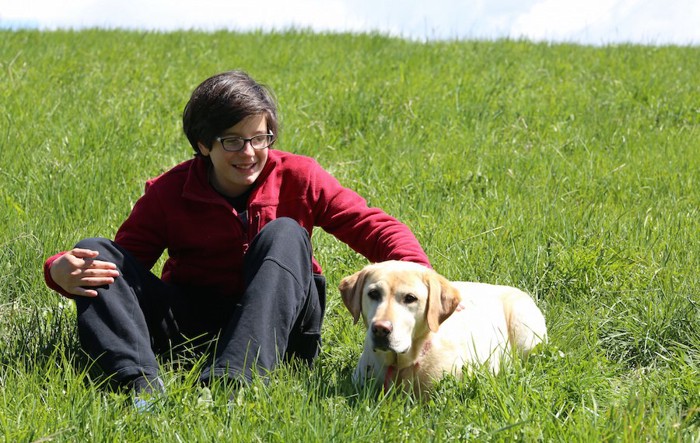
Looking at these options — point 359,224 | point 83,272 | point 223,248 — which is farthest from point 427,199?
point 83,272

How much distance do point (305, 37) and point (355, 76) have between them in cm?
227

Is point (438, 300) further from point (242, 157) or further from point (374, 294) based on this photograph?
point (242, 157)

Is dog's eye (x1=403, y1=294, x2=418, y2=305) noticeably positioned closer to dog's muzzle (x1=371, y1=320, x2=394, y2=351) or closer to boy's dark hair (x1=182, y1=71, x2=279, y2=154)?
dog's muzzle (x1=371, y1=320, x2=394, y2=351)

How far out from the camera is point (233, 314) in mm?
3312

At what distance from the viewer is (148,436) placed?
2713 millimetres

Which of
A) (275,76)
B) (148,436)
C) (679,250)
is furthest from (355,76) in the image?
(148,436)

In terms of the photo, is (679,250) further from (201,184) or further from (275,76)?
(275,76)

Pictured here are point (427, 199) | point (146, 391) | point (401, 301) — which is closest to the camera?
point (146, 391)

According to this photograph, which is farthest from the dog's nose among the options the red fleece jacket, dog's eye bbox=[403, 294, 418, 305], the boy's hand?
the boy's hand

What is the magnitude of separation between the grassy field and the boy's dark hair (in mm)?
1026

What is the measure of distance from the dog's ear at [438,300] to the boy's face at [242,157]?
926 millimetres

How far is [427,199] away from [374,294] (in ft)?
7.90

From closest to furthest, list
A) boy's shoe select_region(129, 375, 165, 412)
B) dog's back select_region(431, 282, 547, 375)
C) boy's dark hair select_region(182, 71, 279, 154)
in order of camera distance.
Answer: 1. boy's shoe select_region(129, 375, 165, 412)
2. dog's back select_region(431, 282, 547, 375)
3. boy's dark hair select_region(182, 71, 279, 154)

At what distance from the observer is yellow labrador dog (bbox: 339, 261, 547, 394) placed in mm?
3205
